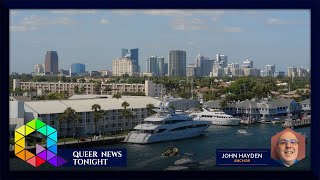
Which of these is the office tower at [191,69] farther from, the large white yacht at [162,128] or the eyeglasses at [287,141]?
the eyeglasses at [287,141]

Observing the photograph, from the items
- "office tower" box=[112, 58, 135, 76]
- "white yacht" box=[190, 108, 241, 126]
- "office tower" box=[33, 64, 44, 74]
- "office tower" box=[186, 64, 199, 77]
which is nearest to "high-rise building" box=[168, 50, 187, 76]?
"office tower" box=[186, 64, 199, 77]

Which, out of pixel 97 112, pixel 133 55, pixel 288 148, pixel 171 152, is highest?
pixel 133 55

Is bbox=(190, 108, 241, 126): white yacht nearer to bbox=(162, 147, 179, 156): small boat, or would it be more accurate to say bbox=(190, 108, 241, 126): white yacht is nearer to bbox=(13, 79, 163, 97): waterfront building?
bbox=(162, 147, 179, 156): small boat

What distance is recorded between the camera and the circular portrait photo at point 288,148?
223cm

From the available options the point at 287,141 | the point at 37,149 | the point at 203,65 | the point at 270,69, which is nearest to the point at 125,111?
the point at 203,65

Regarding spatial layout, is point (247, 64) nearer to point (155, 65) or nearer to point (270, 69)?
point (270, 69)

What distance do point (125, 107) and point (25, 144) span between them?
1.65 m

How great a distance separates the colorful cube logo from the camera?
2213mm

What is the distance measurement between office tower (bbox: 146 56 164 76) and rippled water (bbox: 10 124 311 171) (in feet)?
1.95

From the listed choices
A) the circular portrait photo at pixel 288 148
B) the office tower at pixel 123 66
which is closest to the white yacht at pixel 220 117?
the office tower at pixel 123 66

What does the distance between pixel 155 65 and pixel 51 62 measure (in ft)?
2.55

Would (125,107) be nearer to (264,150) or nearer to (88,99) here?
(88,99)

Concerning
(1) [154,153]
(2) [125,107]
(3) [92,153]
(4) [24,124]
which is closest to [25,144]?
(4) [24,124]

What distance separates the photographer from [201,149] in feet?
15.6
